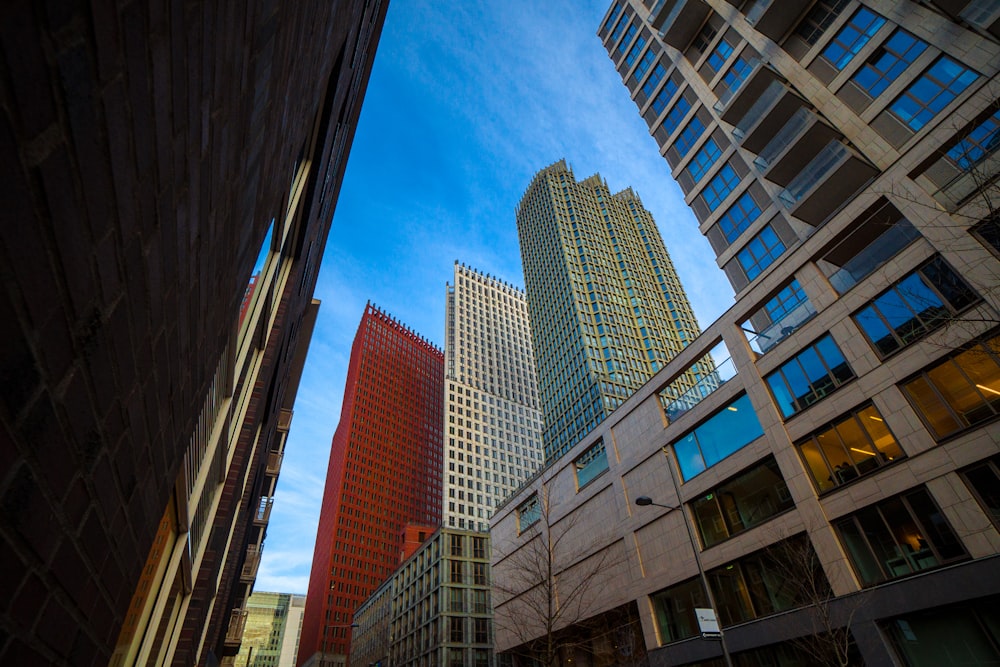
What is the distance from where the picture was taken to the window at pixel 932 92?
19.4m

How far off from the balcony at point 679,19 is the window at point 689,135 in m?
5.87

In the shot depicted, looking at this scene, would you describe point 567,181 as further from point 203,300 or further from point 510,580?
point 203,300

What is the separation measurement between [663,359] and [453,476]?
46.9 meters

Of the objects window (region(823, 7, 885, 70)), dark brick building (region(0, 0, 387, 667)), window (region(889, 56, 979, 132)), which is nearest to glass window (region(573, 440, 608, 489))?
window (region(889, 56, 979, 132))

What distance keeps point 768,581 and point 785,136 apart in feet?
71.0

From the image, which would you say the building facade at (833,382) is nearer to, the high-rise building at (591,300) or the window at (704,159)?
the window at (704,159)

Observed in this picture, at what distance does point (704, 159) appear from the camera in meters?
33.6

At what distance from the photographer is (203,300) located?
2.83 metres

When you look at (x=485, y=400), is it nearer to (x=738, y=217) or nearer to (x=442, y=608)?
(x=442, y=608)

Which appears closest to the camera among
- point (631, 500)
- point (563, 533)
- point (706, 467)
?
point (706, 467)

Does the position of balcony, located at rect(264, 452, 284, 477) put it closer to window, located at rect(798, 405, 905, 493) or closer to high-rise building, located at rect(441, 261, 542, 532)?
window, located at rect(798, 405, 905, 493)

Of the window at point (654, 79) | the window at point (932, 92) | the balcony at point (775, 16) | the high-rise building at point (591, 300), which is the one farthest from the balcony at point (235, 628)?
the high-rise building at point (591, 300)

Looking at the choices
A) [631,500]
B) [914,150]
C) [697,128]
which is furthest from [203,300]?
[697,128]

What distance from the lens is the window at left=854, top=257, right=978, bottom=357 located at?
1669 centimetres
